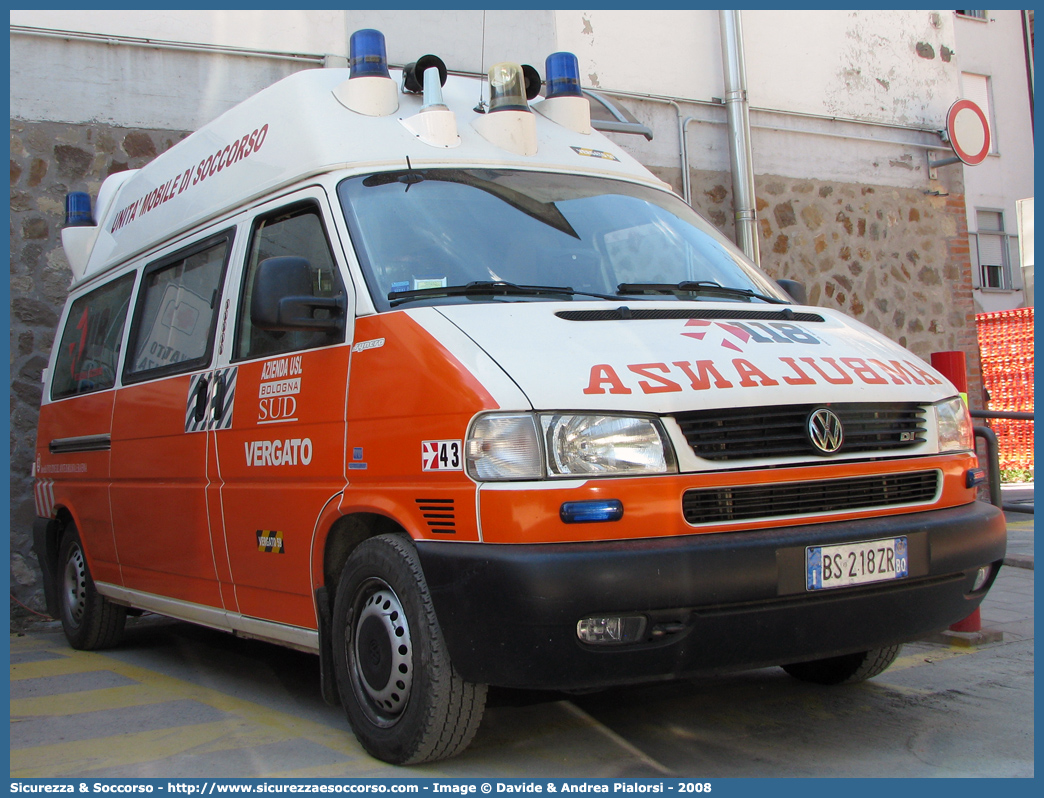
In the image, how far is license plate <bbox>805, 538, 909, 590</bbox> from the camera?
11.0 feet

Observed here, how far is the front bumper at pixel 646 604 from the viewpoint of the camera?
3.14m

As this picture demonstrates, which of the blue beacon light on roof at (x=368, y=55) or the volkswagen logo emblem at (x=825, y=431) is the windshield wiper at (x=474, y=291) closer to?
the volkswagen logo emblem at (x=825, y=431)

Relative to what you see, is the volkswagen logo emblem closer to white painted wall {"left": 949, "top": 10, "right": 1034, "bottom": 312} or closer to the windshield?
the windshield

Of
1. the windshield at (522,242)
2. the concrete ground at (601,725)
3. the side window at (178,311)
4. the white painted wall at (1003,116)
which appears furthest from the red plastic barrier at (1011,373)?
the side window at (178,311)

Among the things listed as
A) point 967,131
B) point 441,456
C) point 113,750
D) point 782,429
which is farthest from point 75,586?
point 967,131

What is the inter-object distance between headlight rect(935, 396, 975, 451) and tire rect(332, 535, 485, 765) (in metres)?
1.87

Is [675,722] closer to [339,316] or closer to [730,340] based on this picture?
[730,340]

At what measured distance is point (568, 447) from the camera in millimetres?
3252

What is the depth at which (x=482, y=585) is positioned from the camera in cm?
322

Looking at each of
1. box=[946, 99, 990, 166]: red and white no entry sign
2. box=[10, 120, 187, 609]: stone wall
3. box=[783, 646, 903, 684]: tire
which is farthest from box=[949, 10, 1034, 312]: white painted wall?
box=[783, 646, 903, 684]: tire

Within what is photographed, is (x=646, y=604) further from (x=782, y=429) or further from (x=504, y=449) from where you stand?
(x=782, y=429)

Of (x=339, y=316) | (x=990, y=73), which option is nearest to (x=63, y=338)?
(x=339, y=316)

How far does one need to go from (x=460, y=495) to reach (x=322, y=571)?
0.97 metres

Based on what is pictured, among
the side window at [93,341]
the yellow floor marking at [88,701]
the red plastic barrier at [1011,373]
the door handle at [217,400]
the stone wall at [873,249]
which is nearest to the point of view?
the door handle at [217,400]
